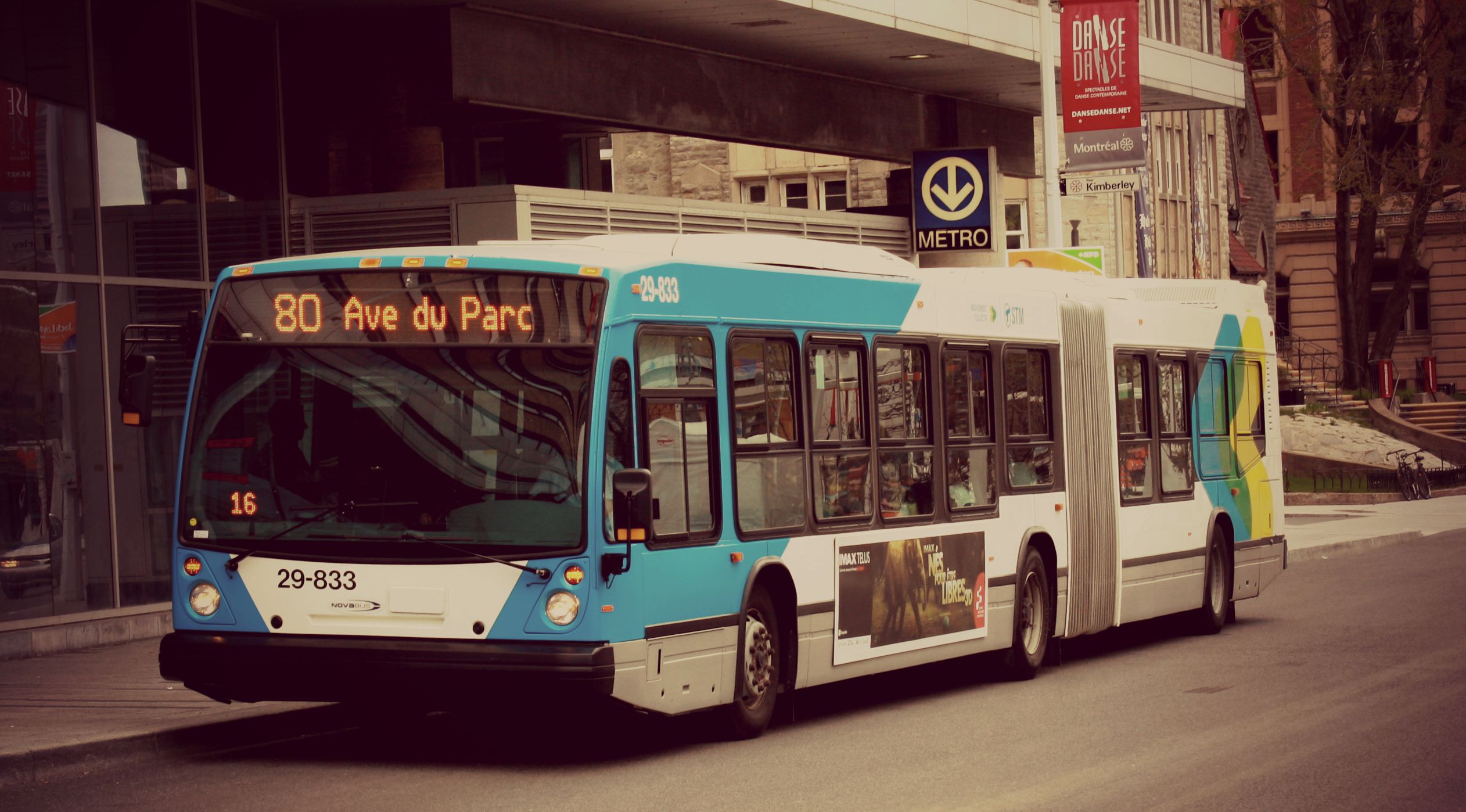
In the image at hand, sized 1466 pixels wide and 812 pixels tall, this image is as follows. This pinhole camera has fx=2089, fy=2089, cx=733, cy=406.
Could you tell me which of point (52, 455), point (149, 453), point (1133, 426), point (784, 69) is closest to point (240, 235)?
point (149, 453)

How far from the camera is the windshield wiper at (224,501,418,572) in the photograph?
10367 millimetres

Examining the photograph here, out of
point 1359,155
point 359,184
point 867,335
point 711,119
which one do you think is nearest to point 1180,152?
point 1359,155

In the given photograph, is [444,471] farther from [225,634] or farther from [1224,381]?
[1224,381]

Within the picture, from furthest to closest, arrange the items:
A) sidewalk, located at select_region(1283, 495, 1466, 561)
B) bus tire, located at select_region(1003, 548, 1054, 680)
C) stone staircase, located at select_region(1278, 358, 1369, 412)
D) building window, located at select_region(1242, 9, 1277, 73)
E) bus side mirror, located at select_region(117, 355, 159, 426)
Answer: stone staircase, located at select_region(1278, 358, 1369, 412) → building window, located at select_region(1242, 9, 1277, 73) → sidewalk, located at select_region(1283, 495, 1466, 561) → bus tire, located at select_region(1003, 548, 1054, 680) → bus side mirror, located at select_region(117, 355, 159, 426)

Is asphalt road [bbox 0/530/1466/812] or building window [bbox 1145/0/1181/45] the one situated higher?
Answer: building window [bbox 1145/0/1181/45]

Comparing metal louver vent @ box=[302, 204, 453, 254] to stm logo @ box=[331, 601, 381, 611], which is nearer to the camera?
stm logo @ box=[331, 601, 381, 611]

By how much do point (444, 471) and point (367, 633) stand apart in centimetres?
90

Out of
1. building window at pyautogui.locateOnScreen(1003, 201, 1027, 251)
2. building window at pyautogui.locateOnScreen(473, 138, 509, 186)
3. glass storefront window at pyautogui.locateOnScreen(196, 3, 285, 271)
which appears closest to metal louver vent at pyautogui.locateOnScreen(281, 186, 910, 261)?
glass storefront window at pyautogui.locateOnScreen(196, 3, 285, 271)

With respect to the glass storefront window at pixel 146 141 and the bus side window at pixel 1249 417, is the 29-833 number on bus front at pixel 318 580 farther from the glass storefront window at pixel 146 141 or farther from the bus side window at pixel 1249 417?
the bus side window at pixel 1249 417

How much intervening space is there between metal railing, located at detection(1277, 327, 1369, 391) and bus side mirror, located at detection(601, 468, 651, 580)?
52911mm

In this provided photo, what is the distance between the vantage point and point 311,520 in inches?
414

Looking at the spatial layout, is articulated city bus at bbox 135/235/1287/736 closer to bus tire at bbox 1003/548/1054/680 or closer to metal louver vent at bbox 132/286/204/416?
bus tire at bbox 1003/548/1054/680

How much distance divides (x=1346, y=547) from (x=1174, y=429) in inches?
506

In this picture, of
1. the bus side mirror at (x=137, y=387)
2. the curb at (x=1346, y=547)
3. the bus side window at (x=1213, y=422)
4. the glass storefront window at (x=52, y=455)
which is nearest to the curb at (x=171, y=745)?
the bus side mirror at (x=137, y=387)
